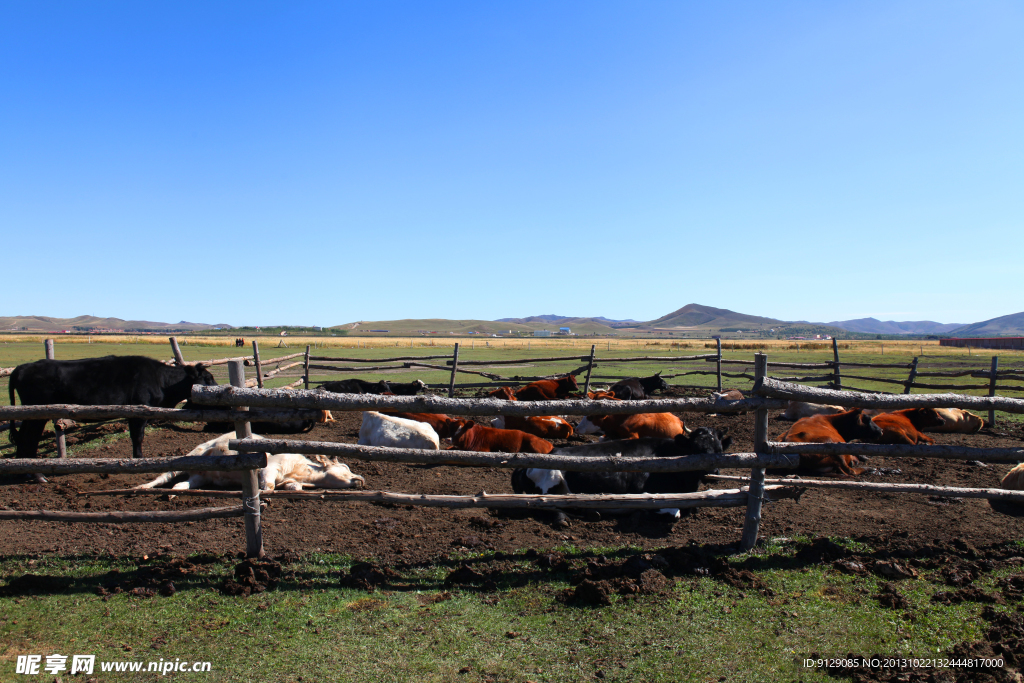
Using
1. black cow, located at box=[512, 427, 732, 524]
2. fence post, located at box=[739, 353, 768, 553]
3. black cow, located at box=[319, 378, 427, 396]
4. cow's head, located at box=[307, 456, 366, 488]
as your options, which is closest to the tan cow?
black cow, located at box=[512, 427, 732, 524]

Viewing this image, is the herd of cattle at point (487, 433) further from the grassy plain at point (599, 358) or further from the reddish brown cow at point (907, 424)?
the grassy plain at point (599, 358)

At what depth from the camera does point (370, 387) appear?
1370 centimetres

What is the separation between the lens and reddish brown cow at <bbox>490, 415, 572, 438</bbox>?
9875 millimetres

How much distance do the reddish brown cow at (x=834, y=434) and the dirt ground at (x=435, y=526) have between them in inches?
36.2

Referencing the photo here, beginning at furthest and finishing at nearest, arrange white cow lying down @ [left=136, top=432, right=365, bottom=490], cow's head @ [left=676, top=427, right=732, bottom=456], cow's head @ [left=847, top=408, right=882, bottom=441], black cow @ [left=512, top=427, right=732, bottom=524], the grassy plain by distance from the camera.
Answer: the grassy plain < cow's head @ [left=847, top=408, right=882, bottom=441] < cow's head @ [left=676, top=427, right=732, bottom=456] < white cow lying down @ [left=136, top=432, right=365, bottom=490] < black cow @ [left=512, top=427, right=732, bottom=524]

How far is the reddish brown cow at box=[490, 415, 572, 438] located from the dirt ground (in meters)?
3.25

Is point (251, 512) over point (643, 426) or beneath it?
over

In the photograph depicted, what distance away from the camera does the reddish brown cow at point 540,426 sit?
9875mm

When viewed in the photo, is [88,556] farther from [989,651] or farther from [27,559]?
[989,651]

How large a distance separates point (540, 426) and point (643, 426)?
190 cm

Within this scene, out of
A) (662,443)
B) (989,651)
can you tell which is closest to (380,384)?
(662,443)

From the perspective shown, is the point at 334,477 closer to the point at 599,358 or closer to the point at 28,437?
the point at 28,437

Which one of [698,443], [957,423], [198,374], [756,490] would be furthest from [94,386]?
[957,423]

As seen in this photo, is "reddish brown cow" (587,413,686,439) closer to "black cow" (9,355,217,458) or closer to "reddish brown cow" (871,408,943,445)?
"reddish brown cow" (871,408,943,445)
